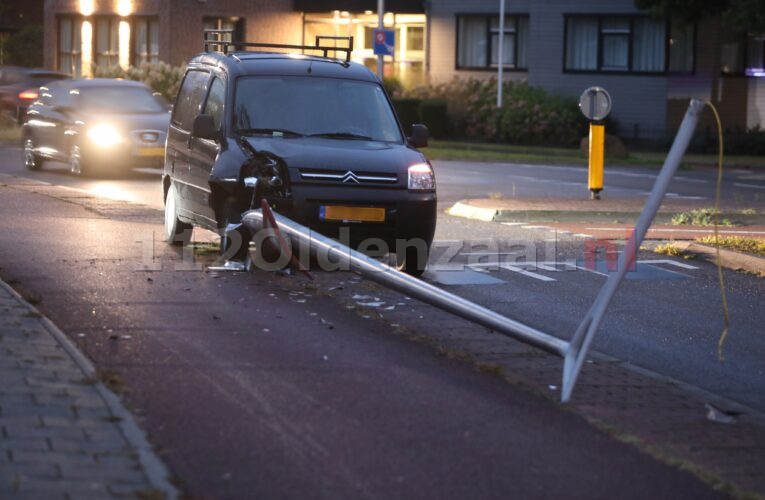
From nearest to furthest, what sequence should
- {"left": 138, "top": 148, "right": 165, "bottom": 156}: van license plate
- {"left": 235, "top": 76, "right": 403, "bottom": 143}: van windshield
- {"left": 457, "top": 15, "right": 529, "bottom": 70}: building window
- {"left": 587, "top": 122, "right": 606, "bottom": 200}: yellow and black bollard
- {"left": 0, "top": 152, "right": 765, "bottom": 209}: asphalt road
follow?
{"left": 235, "top": 76, "right": 403, "bottom": 143}: van windshield < {"left": 587, "top": 122, "right": 606, "bottom": 200}: yellow and black bollard < {"left": 0, "top": 152, "right": 765, "bottom": 209}: asphalt road < {"left": 138, "top": 148, "right": 165, "bottom": 156}: van license plate < {"left": 457, "top": 15, "right": 529, "bottom": 70}: building window

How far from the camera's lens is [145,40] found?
4794 cm

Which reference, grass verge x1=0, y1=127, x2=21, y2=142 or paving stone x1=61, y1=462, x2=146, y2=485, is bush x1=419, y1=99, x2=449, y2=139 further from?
paving stone x1=61, y1=462, x2=146, y2=485

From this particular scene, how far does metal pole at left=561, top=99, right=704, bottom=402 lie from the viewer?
7.11 m

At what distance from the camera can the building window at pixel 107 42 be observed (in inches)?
1948

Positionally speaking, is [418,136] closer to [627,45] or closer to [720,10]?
[720,10]

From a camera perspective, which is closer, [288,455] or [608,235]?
[288,455]

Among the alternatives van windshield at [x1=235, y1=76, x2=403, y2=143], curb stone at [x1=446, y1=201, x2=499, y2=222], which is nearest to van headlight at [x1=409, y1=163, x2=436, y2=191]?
van windshield at [x1=235, y1=76, x2=403, y2=143]

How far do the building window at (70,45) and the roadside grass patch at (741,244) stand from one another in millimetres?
39327

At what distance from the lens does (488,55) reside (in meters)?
42.8

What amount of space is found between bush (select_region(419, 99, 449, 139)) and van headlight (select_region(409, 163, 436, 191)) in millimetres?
27977

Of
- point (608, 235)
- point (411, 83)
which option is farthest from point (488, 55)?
point (608, 235)

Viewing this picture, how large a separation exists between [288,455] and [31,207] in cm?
1153

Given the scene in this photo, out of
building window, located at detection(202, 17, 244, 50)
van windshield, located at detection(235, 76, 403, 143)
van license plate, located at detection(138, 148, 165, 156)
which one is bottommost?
van license plate, located at detection(138, 148, 165, 156)

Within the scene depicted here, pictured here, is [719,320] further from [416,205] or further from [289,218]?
[289,218]
